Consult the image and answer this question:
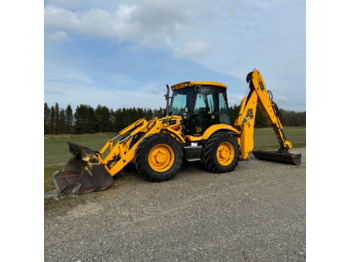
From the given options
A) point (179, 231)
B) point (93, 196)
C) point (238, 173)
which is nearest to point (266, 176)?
point (238, 173)

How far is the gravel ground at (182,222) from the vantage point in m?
3.17

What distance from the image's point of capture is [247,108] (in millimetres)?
8344

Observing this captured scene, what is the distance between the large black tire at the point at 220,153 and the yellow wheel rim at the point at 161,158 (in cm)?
121

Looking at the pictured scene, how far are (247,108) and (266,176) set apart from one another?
2.51 meters

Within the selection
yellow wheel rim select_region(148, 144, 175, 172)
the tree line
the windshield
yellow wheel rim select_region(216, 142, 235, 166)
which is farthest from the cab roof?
the tree line

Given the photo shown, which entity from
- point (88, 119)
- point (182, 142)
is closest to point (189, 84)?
point (182, 142)

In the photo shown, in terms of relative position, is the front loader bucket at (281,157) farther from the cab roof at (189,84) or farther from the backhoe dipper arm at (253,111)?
the cab roof at (189,84)

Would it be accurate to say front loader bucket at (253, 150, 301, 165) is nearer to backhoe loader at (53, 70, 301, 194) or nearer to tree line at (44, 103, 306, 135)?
backhoe loader at (53, 70, 301, 194)

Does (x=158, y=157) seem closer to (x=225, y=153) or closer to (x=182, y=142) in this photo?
(x=182, y=142)

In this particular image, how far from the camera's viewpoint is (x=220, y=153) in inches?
291

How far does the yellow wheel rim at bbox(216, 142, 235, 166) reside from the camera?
7.39 meters

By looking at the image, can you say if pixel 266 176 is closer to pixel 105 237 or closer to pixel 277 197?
pixel 277 197

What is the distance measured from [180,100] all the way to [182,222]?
Result: 4.56 meters

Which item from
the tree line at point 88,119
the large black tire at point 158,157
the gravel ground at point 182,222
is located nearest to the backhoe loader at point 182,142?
the large black tire at point 158,157
